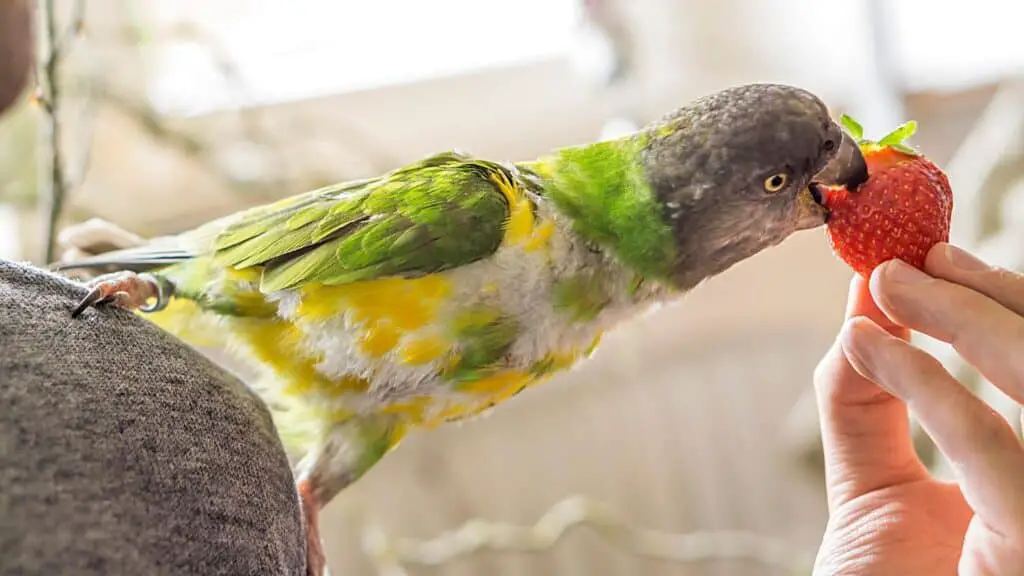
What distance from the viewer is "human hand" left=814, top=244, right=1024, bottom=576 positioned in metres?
0.59

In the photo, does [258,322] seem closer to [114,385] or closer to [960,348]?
[114,385]

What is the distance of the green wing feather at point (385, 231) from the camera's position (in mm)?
738

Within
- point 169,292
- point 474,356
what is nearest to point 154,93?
point 169,292

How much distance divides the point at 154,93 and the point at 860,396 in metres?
1.38

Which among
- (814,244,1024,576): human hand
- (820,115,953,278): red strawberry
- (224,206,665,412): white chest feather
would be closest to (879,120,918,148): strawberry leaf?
(820,115,953,278): red strawberry

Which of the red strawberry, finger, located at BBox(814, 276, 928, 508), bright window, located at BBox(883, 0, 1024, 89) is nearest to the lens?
the red strawberry

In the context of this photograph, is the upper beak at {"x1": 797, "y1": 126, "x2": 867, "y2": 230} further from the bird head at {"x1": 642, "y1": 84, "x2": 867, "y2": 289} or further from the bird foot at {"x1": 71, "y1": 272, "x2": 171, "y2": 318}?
the bird foot at {"x1": 71, "y1": 272, "x2": 171, "y2": 318}

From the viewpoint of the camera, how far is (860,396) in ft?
2.65

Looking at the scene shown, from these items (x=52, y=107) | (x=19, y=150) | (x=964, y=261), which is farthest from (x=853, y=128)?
(x=19, y=150)

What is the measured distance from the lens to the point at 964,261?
2.13ft

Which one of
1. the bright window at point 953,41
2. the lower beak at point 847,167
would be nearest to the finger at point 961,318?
the lower beak at point 847,167

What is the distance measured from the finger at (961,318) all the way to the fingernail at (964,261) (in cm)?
2

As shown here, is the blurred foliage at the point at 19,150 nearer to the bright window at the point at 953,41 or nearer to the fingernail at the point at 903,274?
the fingernail at the point at 903,274

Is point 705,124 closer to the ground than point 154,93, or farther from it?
farther from it
